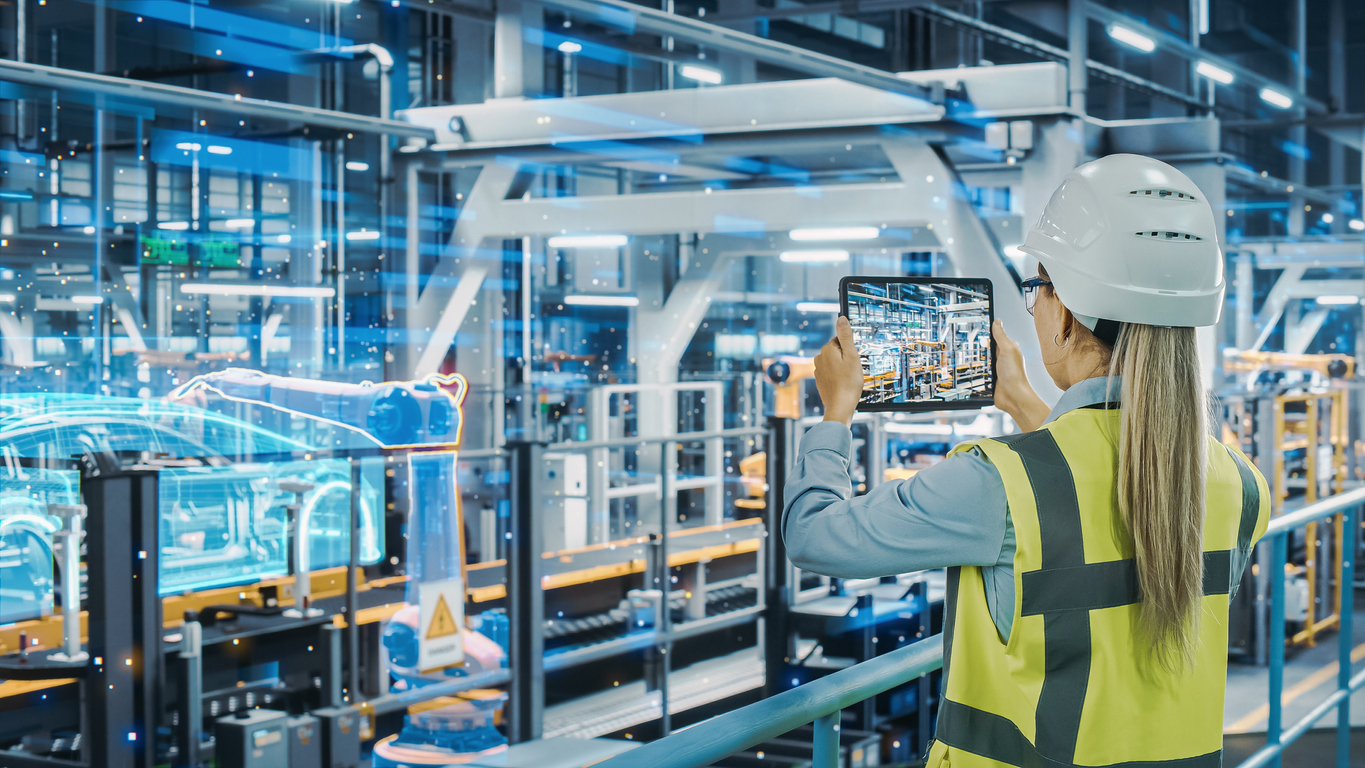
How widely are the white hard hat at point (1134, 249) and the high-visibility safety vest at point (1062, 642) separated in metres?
0.11

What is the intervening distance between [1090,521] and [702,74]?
11.1 m

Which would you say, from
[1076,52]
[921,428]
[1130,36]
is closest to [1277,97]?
[1130,36]

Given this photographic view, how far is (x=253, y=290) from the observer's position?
5945mm

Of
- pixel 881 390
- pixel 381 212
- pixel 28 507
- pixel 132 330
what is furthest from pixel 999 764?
pixel 381 212

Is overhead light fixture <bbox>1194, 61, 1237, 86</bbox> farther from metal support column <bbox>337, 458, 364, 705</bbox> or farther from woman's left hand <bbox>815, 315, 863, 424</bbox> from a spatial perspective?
woman's left hand <bbox>815, 315, 863, 424</bbox>

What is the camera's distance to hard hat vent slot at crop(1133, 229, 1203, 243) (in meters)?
1.09

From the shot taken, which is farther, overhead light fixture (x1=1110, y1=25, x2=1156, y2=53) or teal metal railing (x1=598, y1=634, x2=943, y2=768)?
overhead light fixture (x1=1110, y1=25, x2=1156, y2=53)

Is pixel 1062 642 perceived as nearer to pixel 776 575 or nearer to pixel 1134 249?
pixel 1134 249

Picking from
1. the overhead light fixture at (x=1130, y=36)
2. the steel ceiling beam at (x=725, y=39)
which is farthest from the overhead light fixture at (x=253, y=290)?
the overhead light fixture at (x=1130, y=36)

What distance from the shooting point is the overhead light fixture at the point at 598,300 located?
11250 millimetres

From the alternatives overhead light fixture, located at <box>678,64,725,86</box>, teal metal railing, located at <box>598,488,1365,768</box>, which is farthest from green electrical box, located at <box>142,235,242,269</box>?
overhead light fixture, located at <box>678,64,725,86</box>

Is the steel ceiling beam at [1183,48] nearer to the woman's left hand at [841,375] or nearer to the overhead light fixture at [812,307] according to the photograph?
the overhead light fixture at [812,307]

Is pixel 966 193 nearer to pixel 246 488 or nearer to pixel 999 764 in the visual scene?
pixel 246 488

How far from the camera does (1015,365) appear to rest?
1.34 meters
